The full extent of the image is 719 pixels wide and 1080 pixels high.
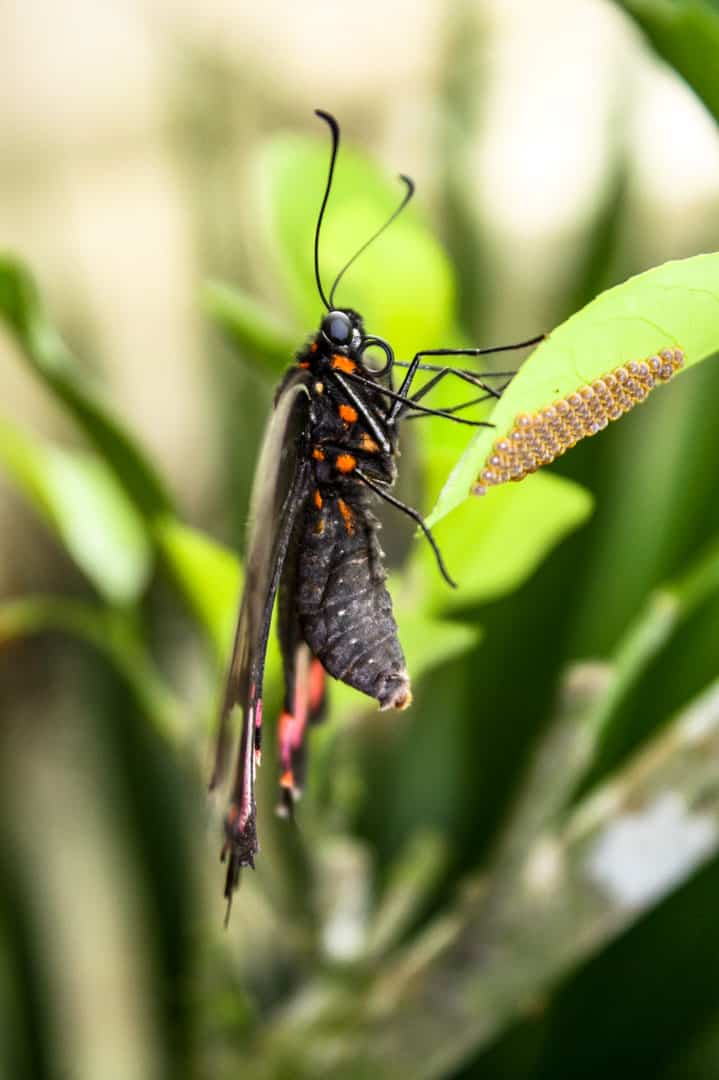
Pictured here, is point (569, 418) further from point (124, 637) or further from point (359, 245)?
point (124, 637)

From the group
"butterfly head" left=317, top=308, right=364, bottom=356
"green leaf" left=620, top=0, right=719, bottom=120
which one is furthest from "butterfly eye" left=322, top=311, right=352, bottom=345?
"green leaf" left=620, top=0, right=719, bottom=120

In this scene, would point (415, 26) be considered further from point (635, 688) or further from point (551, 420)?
point (551, 420)

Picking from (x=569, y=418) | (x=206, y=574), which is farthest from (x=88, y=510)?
(x=569, y=418)

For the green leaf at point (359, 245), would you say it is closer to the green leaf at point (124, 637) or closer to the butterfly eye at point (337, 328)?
the butterfly eye at point (337, 328)

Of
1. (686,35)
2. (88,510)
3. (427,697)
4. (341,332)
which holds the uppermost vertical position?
(686,35)

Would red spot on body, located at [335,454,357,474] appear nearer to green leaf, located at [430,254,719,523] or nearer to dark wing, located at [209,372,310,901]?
dark wing, located at [209,372,310,901]

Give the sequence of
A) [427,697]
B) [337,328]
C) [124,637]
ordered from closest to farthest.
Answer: [337,328]
[124,637]
[427,697]

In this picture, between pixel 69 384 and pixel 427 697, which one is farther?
pixel 427 697
